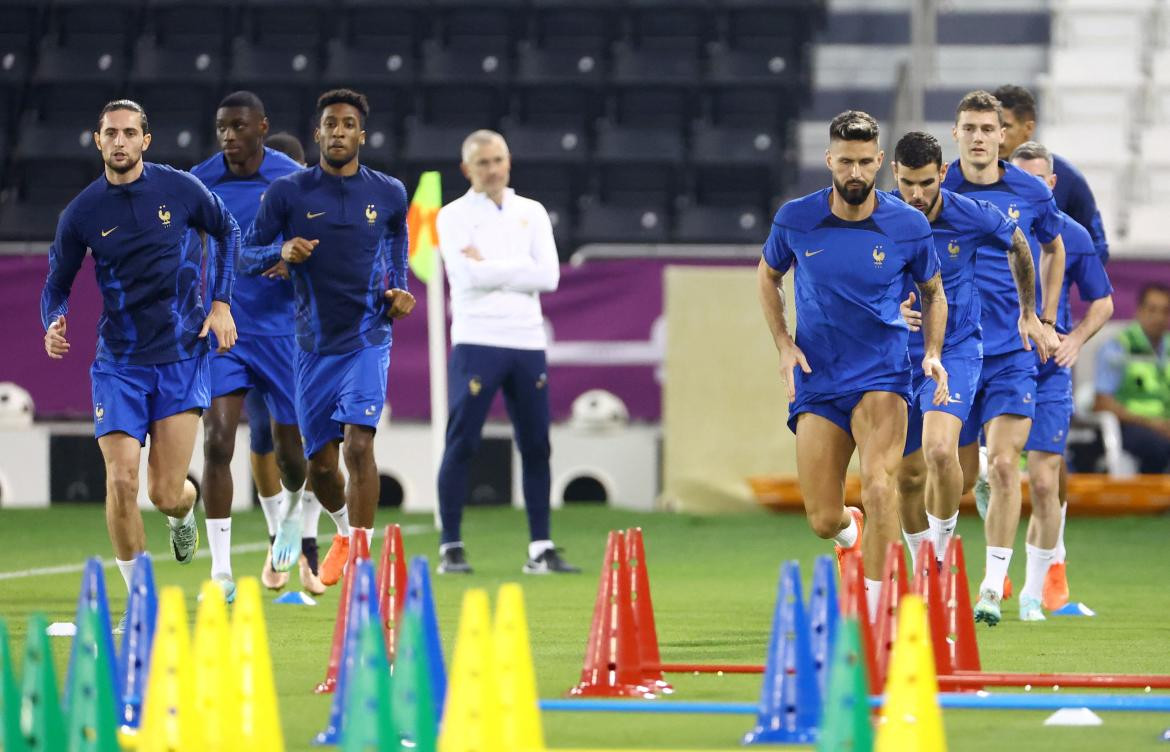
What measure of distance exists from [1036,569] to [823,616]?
3.90 m

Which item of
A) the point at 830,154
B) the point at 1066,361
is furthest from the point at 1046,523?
the point at 830,154

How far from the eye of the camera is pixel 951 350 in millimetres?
8914

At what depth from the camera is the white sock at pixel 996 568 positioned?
894cm

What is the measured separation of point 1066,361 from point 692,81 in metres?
9.56

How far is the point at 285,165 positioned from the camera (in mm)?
10148

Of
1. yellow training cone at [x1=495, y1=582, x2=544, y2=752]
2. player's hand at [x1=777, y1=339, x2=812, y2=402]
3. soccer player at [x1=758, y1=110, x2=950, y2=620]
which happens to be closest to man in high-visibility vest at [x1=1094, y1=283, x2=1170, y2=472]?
soccer player at [x1=758, y1=110, x2=950, y2=620]

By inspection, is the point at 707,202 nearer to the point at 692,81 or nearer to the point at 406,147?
the point at 692,81

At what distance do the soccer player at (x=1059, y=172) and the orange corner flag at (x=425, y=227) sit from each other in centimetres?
470

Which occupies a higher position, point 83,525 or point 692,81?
point 692,81

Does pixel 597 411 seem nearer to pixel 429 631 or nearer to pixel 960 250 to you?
pixel 960 250

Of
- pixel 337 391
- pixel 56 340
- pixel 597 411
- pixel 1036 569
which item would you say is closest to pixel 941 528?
pixel 1036 569

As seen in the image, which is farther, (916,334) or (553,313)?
(553,313)

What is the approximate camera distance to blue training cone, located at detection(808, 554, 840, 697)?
18.8 feet

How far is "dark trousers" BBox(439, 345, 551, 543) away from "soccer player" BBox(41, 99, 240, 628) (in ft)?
9.00
